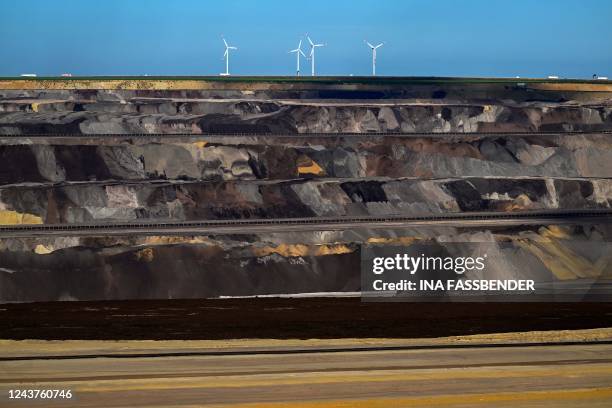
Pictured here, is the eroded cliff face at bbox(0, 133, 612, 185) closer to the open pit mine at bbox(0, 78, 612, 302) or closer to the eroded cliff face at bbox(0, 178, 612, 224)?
the open pit mine at bbox(0, 78, 612, 302)

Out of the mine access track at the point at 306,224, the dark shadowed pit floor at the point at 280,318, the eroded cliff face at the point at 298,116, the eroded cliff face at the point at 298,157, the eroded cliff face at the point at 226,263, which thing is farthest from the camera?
the eroded cliff face at the point at 298,116

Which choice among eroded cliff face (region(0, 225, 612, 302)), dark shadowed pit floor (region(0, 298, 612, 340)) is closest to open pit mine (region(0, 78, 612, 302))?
eroded cliff face (region(0, 225, 612, 302))

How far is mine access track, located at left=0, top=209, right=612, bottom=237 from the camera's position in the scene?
2418 inches

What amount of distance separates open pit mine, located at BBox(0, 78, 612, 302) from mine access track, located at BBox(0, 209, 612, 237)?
0.60 feet

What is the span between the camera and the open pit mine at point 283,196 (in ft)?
171

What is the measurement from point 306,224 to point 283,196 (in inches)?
342

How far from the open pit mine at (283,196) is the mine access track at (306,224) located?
183 mm

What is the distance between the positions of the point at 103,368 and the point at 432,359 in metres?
9.66

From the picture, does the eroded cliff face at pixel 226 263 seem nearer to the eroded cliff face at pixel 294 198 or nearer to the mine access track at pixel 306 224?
the mine access track at pixel 306 224

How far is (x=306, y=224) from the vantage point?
6525 centimetres

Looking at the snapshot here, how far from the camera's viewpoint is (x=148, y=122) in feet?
380

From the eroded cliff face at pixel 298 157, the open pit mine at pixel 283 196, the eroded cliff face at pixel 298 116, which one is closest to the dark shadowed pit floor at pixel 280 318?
the open pit mine at pixel 283 196

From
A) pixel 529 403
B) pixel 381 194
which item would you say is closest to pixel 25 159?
pixel 381 194

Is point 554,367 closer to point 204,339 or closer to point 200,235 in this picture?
point 204,339
